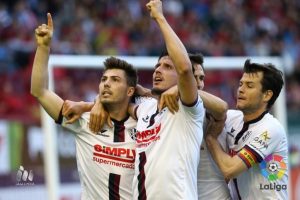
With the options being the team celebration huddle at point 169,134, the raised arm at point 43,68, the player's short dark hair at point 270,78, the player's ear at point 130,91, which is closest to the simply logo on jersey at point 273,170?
the team celebration huddle at point 169,134

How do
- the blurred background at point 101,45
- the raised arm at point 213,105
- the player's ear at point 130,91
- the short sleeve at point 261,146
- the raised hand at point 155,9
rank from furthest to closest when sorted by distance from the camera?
the blurred background at point 101,45 < the player's ear at point 130,91 < the short sleeve at point 261,146 < the raised arm at point 213,105 < the raised hand at point 155,9

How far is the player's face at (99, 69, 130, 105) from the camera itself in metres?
6.75

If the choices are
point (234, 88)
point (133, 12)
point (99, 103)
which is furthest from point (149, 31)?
point (99, 103)

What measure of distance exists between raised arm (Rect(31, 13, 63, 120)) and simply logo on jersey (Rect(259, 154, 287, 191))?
1.80 metres

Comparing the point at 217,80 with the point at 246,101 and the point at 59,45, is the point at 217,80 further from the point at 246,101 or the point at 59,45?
the point at 246,101

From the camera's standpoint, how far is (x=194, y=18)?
1928 cm

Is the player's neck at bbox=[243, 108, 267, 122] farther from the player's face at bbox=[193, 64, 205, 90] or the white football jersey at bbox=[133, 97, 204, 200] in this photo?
the white football jersey at bbox=[133, 97, 204, 200]

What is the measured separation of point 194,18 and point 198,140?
43.6ft

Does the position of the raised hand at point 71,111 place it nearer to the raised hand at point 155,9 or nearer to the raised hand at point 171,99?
the raised hand at point 171,99

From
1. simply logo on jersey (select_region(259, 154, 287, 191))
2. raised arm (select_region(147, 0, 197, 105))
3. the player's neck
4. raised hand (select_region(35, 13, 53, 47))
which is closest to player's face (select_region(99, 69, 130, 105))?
raised hand (select_region(35, 13, 53, 47))

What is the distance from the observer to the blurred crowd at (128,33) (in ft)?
39.7

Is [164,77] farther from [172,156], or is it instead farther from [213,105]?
[172,156]

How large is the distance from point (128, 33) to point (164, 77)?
10475mm

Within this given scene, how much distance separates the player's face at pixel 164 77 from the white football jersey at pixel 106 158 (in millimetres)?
544
